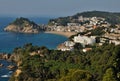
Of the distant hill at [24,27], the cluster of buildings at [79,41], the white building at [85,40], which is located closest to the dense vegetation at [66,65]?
the cluster of buildings at [79,41]

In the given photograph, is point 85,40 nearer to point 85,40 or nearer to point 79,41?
point 85,40

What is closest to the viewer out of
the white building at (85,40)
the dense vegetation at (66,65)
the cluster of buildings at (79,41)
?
the dense vegetation at (66,65)

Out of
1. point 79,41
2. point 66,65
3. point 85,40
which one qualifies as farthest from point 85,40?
point 66,65

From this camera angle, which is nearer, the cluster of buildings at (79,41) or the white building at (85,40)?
the cluster of buildings at (79,41)

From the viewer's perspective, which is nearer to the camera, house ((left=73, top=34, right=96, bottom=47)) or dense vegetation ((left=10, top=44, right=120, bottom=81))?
dense vegetation ((left=10, top=44, right=120, bottom=81))

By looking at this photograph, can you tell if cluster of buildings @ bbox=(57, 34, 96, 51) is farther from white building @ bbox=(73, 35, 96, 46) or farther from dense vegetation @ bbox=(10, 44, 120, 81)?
Answer: dense vegetation @ bbox=(10, 44, 120, 81)

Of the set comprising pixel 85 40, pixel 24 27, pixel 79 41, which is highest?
pixel 85 40

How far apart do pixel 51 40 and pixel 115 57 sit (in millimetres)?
58267

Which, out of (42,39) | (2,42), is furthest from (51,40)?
(2,42)

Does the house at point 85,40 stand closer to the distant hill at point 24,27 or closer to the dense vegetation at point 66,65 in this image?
the dense vegetation at point 66,65

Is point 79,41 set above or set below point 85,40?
below

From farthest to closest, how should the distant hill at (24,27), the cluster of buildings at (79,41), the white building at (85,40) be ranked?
the distant hill at (24,27)
the white building at (85,40)
the cluster of buildings at (79,41)

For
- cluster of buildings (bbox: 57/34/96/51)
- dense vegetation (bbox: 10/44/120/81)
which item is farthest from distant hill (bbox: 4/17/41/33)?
dense vegetation (bbox: 10/44/120/81)

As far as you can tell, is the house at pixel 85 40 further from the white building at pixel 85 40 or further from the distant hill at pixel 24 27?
the distant hill at pixel 24 27
